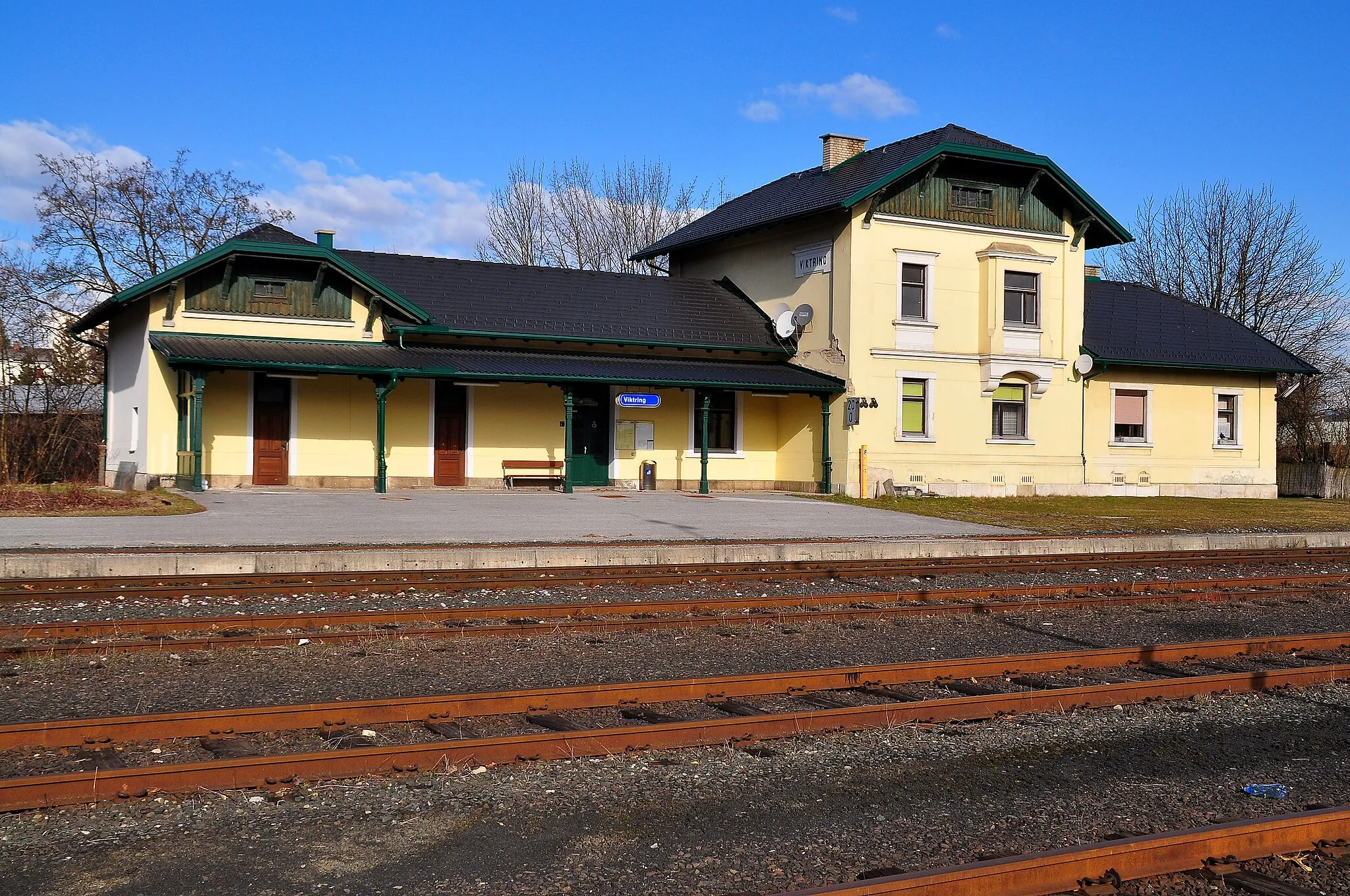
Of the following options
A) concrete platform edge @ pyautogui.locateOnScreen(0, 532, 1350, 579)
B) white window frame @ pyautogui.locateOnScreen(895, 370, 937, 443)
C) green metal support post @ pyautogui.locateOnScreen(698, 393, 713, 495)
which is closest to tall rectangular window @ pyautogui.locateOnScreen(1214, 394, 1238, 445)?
white window frame @ pyautogui.locateOnScreen(895, 370, 937, 443)

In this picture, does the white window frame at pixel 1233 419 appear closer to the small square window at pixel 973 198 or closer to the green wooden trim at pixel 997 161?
the green wooden trim at pixel 997 161

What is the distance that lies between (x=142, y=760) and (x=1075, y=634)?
24.6ft

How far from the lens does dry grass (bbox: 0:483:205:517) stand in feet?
61.2

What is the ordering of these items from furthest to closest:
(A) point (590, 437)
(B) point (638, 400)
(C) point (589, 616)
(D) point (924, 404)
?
(D) point (924, 404) → (A) point (590, 437) → (B) point (638, 400) → (C) point (589, 616)

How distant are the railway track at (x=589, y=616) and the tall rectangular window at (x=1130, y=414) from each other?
18.5 m

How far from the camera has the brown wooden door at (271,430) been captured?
83.4 feet

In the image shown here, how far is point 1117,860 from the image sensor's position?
14.4 feet

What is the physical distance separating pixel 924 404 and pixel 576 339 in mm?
8462

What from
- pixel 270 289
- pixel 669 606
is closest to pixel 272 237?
pixel 270 289

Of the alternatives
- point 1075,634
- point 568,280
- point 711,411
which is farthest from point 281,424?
point 1075,634

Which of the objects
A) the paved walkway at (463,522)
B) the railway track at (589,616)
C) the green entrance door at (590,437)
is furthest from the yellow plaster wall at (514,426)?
the railway track at (589,616)

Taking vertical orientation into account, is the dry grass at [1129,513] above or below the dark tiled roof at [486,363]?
below

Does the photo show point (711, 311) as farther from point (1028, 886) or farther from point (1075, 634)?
point (1028, 886)

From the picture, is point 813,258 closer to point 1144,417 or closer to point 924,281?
point 924,281
